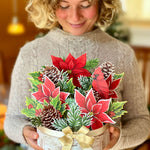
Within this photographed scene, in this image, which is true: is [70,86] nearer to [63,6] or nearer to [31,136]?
[31,136]

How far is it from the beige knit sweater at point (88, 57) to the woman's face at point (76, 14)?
0.06 metres

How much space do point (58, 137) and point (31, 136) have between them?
0.19m

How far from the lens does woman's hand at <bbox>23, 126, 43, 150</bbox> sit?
0.80 meters

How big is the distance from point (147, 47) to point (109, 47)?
2.91 metres

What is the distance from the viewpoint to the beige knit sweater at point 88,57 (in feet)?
3.34

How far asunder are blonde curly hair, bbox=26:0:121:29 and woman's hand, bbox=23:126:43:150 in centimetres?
44

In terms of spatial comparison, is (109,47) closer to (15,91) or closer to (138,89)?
(138,89)

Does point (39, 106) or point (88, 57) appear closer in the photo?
point (39, 106)

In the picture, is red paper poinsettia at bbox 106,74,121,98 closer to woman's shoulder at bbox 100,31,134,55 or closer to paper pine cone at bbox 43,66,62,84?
paper pine cone at bbox 43,66,62,84

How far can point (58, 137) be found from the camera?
67cm

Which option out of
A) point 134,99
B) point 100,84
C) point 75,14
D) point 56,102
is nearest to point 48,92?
point 56,102

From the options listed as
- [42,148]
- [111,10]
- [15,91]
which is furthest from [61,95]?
[111,10]

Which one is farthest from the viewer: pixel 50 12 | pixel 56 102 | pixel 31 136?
pixel 50 12

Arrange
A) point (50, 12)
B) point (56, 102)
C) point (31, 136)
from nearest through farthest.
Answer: point (56, 102)
point (31, 136)
point (50, 12)
